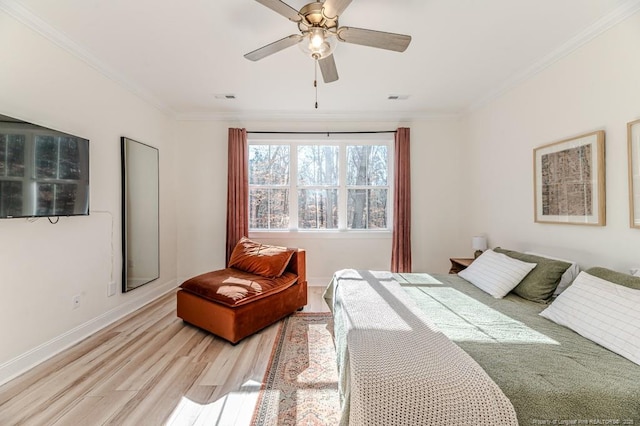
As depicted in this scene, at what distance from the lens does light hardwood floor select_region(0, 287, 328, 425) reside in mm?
1586

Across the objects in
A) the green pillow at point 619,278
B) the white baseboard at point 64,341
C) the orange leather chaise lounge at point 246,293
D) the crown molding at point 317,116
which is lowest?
the white baseboard at point 64,341

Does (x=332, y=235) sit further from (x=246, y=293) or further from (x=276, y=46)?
(x=276, y=46)

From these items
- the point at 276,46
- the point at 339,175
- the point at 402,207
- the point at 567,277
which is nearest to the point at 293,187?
the point at 339,175

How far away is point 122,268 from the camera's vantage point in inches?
116

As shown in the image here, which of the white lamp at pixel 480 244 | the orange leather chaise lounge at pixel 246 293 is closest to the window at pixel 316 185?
the orange leather chaise lounge at pixel 246 293

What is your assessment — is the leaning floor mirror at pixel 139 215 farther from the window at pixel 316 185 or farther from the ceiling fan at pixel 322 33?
the ceiling fan at pixel 322 33

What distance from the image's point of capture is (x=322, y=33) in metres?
1.73

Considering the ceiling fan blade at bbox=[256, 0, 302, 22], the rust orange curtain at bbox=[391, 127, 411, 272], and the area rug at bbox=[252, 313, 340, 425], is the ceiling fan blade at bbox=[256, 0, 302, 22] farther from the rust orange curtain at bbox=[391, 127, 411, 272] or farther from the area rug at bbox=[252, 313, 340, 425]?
the rust orange curtain at bbox=[391, 127, 411, 272]

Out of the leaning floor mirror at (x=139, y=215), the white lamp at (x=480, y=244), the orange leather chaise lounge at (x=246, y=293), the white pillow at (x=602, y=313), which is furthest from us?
the white lamp at (x=480, y=244)

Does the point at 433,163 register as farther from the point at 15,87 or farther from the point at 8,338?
the point at 8,338

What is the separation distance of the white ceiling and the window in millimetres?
828

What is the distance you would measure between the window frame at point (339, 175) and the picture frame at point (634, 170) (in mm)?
2528

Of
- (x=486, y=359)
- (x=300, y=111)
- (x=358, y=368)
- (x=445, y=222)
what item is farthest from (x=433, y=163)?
(x=358, y=368)

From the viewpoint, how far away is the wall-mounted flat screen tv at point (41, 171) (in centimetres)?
176
